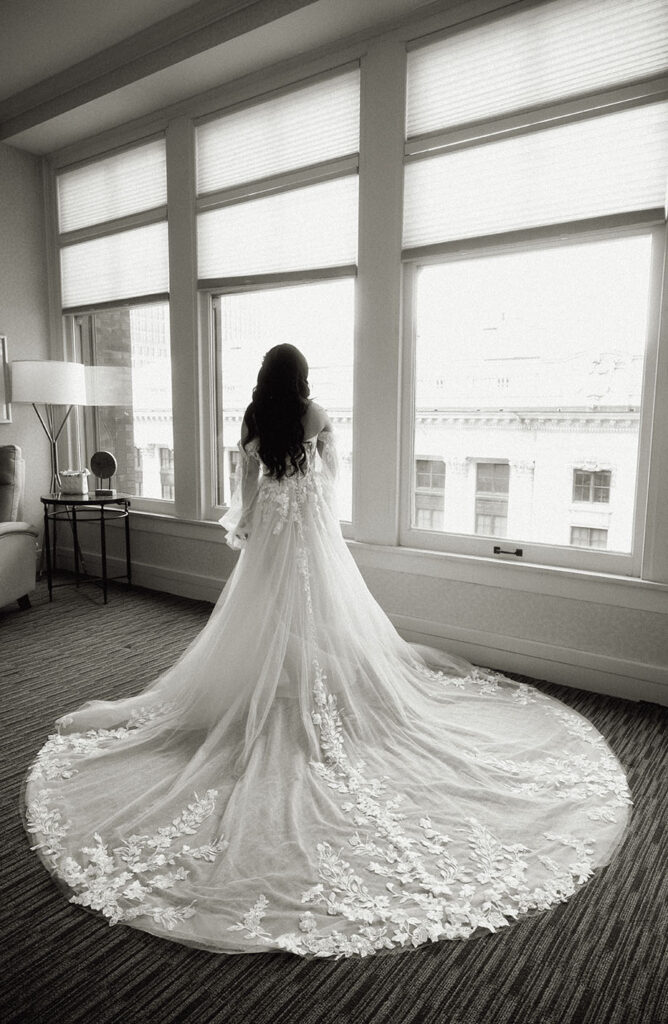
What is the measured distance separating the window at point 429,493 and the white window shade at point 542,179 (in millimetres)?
1218

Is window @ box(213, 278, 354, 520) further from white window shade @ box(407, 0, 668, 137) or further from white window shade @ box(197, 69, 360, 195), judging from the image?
white window shade @ box(407, 0, 668, 137)

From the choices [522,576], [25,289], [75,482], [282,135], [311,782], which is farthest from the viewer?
[25,289]

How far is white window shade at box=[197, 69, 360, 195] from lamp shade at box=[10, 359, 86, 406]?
5.38ft

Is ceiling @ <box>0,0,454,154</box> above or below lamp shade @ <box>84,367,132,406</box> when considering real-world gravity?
above

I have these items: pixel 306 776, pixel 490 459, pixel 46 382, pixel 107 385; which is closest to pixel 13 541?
pixel 46 382

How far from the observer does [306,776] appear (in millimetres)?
2264

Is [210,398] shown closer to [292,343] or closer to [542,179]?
[292,343]

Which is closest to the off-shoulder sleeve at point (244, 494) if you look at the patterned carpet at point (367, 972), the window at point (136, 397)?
the patterned carpet at point (367, 972)

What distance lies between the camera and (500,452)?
3543mm

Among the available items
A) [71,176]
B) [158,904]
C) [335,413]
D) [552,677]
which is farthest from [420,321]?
[71,176]

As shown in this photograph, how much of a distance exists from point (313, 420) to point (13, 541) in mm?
2702

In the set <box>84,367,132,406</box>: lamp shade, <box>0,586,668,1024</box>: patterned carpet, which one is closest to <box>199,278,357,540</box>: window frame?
<box>84,367,132,406</box>: lamp shade

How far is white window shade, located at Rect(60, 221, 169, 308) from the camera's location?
495cm

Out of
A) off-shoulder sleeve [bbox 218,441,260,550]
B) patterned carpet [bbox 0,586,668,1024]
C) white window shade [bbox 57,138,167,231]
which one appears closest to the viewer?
patterned carpet [bbox 0,586,668,1024]
